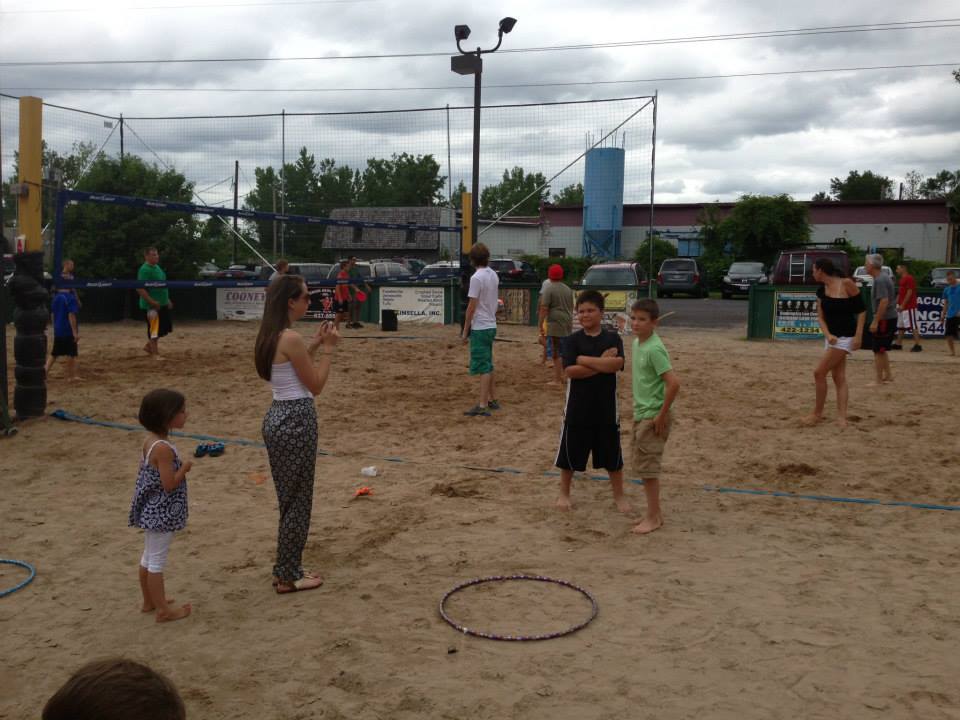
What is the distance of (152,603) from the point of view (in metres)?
4.14

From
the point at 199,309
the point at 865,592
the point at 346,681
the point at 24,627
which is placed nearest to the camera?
the point at 346,681

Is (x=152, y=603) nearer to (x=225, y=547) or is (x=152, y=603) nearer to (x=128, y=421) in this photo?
(x=225, y=547)

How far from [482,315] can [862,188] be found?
79914 mm

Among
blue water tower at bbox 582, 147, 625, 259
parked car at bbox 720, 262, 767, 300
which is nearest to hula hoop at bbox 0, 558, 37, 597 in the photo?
blue water tower at bbox 582, 147, 625, 259

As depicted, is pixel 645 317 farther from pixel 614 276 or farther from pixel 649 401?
pixel 614 276

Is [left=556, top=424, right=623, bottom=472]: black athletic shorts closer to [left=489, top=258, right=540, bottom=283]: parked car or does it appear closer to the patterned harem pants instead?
the patterned harem pants

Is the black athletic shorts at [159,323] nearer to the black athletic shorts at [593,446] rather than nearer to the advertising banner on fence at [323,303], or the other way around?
the advertising banner on fence at [323,303]

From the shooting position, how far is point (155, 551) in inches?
158

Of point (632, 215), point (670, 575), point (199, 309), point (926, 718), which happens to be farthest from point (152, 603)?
point (632, 215)

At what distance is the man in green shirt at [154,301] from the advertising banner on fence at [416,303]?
7612 millimetres

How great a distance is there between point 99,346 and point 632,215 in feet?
44.5

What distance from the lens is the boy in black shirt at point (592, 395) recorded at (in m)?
5.37

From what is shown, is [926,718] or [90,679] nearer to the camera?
[90,679]

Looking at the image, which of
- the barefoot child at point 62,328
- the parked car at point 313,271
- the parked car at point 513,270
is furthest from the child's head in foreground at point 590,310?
the parked car at point 513,270
